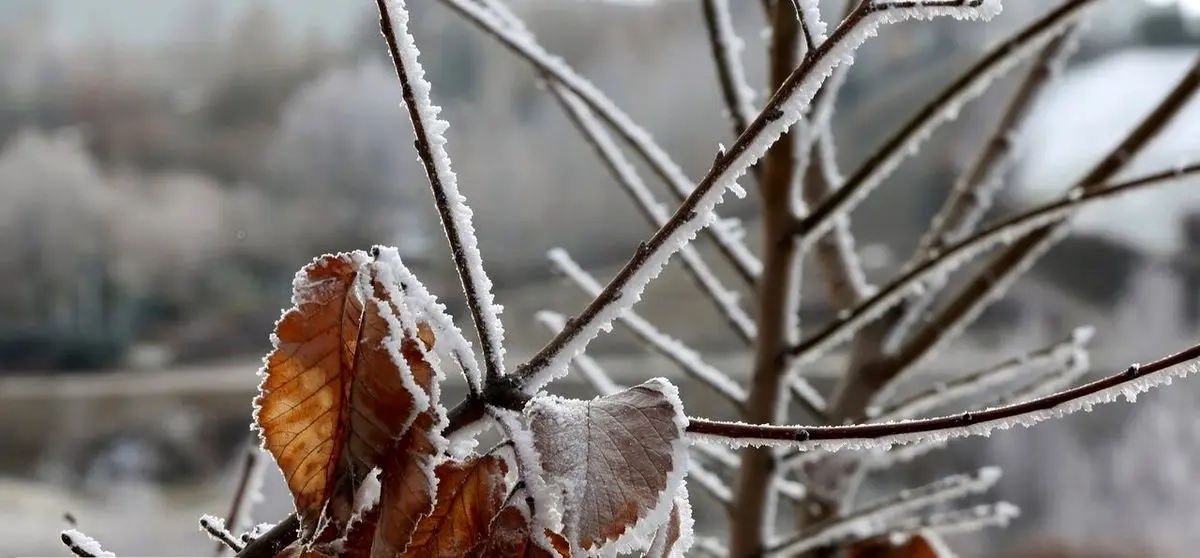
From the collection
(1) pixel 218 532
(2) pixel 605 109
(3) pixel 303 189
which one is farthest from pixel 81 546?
(3) pixel 303 189

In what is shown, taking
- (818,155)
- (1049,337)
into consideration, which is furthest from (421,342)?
(1049,337)

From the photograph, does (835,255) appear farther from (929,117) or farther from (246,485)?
(246,485)

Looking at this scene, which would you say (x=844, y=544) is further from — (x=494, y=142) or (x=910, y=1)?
(x=494, y=142)

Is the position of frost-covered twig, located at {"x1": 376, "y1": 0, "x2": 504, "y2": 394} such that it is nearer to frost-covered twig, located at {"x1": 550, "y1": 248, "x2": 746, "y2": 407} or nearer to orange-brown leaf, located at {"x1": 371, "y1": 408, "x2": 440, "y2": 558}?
orange-brown leaf, located at {"x1": 371, "y1": 408, "x2": 440, "y2": 558}

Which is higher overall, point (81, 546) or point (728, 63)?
point (728, 63)

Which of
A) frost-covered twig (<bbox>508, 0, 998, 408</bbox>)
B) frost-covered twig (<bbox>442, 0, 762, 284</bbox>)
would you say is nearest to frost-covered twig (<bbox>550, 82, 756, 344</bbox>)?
frost-covered twig (<bbox>442, 0, 762, 284</bbox>)

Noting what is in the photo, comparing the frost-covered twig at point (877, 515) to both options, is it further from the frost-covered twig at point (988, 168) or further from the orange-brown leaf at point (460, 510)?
the orange-brown leaf at point (460, 510)

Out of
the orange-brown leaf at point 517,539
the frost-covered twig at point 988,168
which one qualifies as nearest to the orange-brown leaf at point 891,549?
the frost-covered twig at point 988,168
